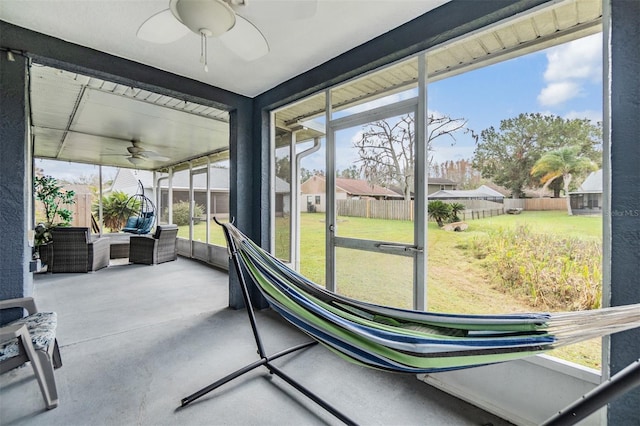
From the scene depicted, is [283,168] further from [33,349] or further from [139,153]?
[139,153]

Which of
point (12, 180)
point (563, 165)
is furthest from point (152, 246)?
point (563, 165)

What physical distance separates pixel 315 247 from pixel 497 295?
173 cm

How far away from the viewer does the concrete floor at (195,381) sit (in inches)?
65.7

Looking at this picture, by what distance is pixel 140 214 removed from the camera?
8.06 m

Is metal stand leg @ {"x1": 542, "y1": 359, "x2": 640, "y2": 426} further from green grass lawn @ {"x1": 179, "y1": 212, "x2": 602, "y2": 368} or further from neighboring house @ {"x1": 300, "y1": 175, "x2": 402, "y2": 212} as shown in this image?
neighboring house @ {"x1": 300, "y1": 175, "x2": 402, "y2": 212}

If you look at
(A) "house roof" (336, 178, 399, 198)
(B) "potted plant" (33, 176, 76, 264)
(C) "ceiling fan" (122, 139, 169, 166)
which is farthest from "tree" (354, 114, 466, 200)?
(B) "potted plant" (33, 176, 76, 264)

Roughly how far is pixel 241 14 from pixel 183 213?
672cm

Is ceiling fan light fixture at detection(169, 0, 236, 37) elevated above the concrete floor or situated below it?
above

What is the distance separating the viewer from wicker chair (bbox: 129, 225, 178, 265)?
5.88 meters

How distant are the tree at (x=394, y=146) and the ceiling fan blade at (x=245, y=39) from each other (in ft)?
3.46

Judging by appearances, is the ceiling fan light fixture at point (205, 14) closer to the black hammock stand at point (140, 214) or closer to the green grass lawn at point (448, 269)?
the green grass lawn at point (448, 269)

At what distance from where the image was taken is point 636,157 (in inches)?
49.0

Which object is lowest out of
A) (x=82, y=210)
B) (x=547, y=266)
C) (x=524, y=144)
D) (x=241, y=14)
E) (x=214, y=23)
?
(x=547, y=266)

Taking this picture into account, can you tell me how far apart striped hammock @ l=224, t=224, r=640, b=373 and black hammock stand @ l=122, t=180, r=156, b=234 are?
6591 mm
